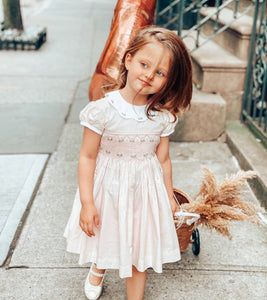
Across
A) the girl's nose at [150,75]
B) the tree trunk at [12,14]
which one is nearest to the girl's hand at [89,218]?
the girl's nose at [150,75]

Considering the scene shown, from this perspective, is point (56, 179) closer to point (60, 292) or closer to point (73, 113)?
point (60, 292)

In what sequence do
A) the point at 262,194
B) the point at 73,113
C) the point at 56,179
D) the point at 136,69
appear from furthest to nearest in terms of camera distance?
the point at 73,113 → the point at 56,179 → the point at 262,194 → the point at 136,69

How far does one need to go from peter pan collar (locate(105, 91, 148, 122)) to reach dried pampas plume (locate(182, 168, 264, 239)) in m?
0.65

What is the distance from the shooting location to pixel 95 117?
6.15 ft

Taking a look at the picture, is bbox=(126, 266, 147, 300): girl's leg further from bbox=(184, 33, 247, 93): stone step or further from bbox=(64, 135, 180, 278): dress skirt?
bbox=(184, 33, 247, 93): stone step

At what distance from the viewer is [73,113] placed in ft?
16.5

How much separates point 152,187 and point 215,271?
847 millimetres

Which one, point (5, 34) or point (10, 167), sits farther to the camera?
point (5, 34)

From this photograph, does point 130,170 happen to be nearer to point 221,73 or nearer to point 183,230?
point 183,230

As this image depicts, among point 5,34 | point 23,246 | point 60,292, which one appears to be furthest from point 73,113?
point 5,34

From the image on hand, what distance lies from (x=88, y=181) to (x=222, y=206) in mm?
799

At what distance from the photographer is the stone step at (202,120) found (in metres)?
4.12

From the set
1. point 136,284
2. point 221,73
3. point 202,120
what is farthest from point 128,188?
point 221,73

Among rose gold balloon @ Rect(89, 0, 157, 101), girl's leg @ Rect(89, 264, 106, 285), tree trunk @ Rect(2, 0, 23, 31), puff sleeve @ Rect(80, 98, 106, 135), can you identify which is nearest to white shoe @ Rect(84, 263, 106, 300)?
girl's leg @ Rect(89, 264, 106, 285)
